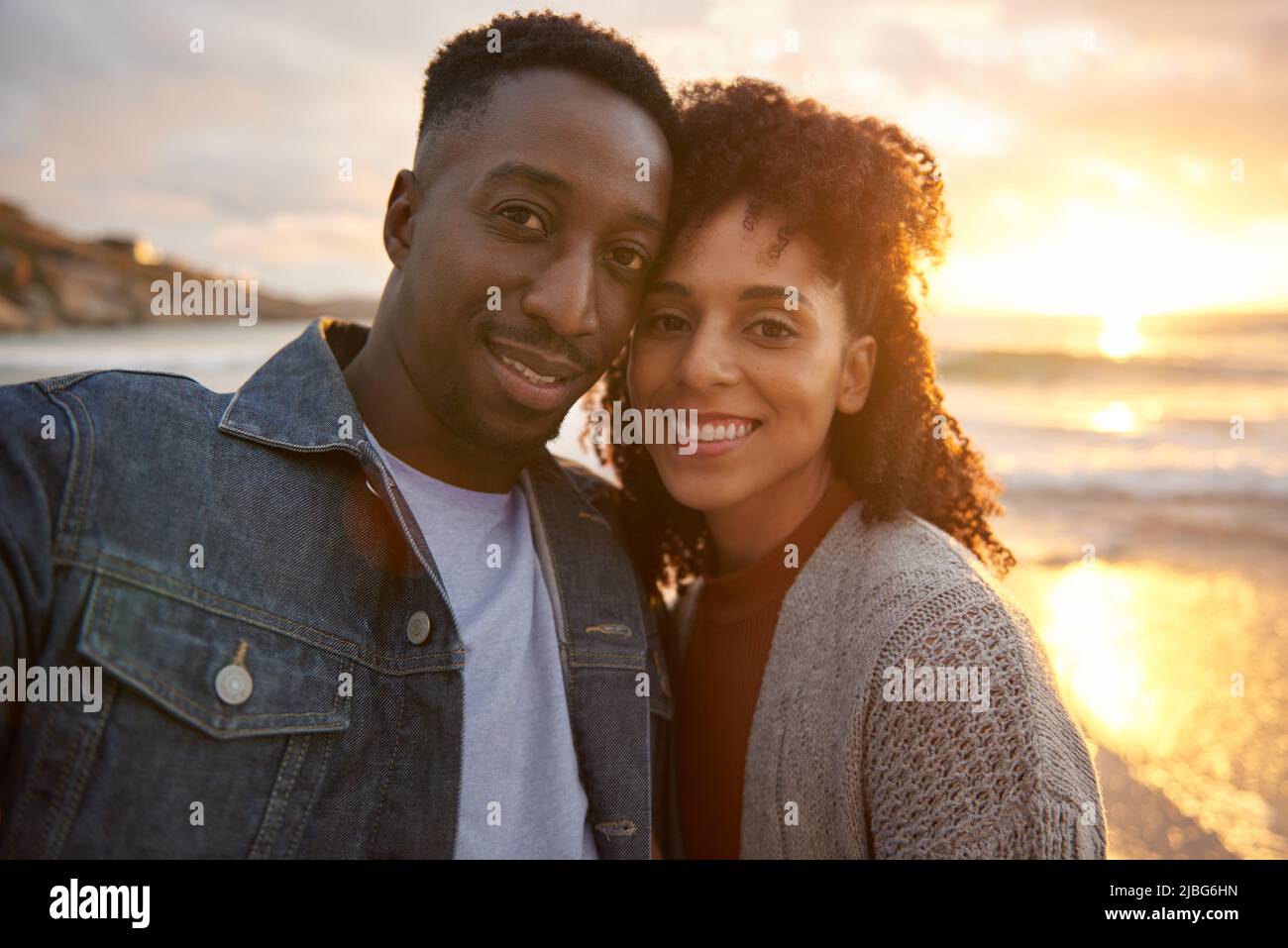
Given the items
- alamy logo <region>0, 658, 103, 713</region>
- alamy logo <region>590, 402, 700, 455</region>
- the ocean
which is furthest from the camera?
the ocean

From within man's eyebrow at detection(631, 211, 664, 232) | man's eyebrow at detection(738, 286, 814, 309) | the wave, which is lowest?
man's eyebrow at detection(738, 286, 814, 309)

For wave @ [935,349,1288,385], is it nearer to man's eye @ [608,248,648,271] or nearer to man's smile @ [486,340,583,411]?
man's eye @ [608,248,648,271]

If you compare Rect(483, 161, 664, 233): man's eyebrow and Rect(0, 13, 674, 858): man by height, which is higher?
Rect(483, 161, 664, 233): man's eyebrow

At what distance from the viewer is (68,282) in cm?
1680

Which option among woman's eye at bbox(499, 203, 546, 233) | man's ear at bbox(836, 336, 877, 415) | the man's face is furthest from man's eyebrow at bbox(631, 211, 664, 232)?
man's ear at bbox(836, 336, 877, 415)

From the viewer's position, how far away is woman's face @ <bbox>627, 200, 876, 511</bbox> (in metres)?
2.24

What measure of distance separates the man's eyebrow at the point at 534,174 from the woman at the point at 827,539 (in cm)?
42

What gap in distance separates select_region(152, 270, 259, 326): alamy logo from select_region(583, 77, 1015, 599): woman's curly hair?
4.17ft

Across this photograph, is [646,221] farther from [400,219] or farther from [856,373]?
[856,373]

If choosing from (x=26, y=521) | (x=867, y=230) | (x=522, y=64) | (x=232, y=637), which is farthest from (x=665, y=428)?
(x=26, y=521)

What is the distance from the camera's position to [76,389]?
63.8 inches
